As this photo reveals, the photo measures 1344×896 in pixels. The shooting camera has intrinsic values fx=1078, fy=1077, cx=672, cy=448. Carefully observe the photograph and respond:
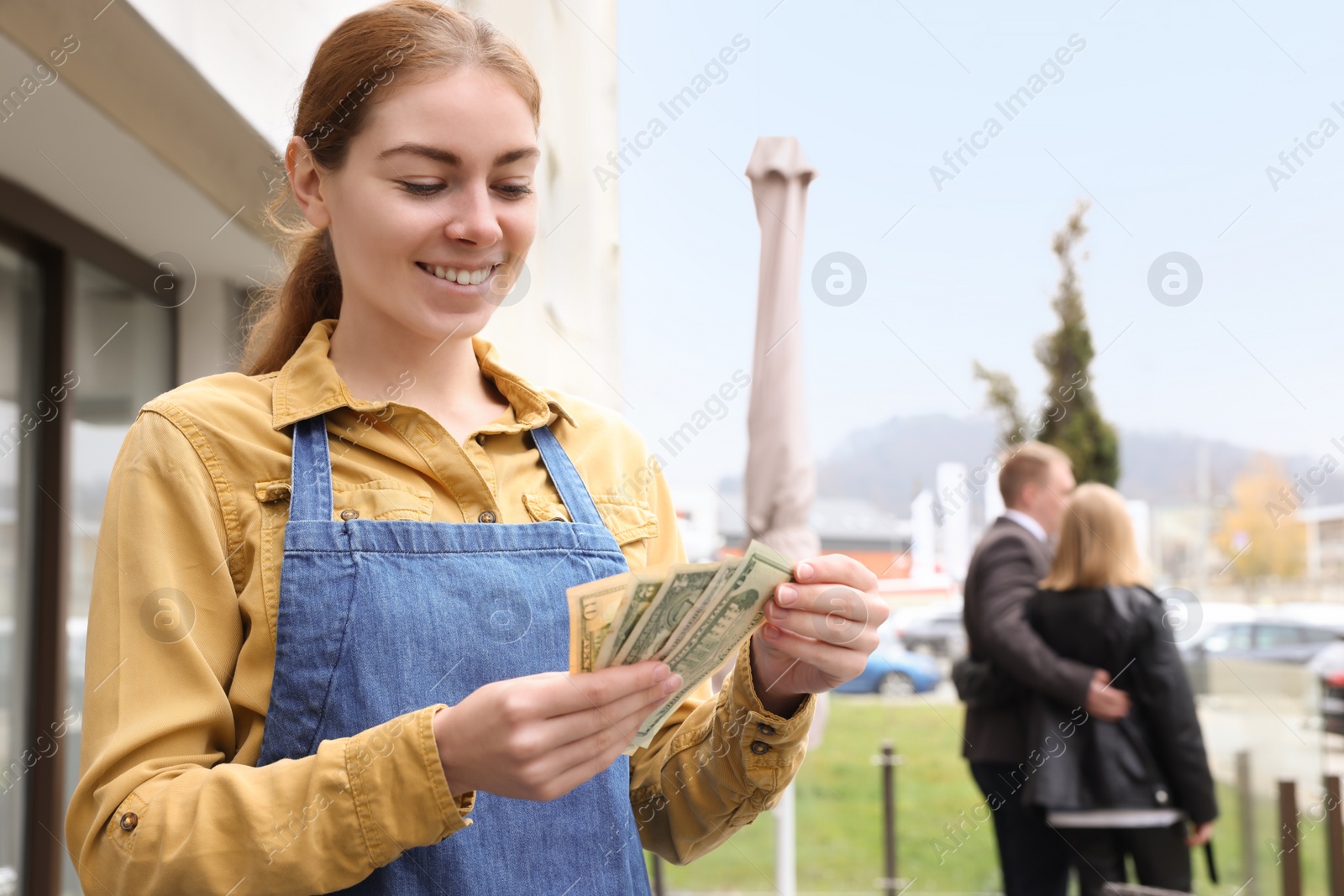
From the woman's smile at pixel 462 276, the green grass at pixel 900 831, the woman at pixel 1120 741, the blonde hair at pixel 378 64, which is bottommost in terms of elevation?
the green grass at pixel 900 831

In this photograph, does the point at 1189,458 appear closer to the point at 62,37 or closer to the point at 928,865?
the point at 928,865

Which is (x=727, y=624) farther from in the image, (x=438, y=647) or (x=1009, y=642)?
(x=1009, y=642)

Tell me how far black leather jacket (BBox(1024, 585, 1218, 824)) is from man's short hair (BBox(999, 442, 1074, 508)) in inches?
25.2

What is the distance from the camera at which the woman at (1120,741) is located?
3617 mm

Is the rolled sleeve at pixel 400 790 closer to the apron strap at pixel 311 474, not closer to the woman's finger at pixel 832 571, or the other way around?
the apron strap at pixel 311 474

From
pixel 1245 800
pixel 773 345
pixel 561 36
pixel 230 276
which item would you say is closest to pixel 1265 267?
pixel 1245 800

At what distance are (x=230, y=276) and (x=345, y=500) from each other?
3527 millimetres

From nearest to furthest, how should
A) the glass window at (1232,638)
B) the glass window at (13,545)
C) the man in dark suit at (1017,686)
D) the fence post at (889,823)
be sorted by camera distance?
the glass window at (13,545) → the man in dark suit at (1017,686) → the fence post at (889,823) → the glass window at (1232,638)

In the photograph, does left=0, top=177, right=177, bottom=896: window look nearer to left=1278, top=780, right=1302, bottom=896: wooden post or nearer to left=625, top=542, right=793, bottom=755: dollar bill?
left=625, top=542, right=793, bottom=755: dollar bill

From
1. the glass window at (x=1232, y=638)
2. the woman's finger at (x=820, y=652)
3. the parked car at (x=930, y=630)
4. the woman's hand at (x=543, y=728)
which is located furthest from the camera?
the parked car at (x=930, y=630)

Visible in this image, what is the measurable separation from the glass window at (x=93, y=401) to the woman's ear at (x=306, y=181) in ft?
8.72

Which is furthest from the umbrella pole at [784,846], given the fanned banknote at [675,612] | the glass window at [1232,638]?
the fanned banknote at [675,612]

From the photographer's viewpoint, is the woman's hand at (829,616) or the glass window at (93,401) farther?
the glass window at (93,401)

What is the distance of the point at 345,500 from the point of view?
117 cm
